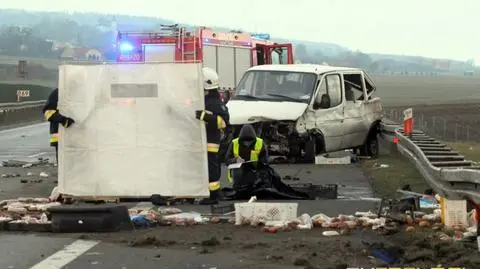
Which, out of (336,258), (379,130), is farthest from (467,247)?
(379,130)

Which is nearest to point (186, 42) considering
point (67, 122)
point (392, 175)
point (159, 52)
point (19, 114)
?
point (159, 52)

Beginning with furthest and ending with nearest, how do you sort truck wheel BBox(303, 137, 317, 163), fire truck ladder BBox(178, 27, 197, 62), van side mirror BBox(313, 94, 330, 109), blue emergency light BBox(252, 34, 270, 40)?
blue emergency light BBox(252, 34, 270, 40) < fire truck ladder BBox(178, 27, 197, 62) < van side mirror BBox(313, 94, 330, 109) < truck wheel BBox(303, 137, 317, 163)

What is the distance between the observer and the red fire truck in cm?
2300

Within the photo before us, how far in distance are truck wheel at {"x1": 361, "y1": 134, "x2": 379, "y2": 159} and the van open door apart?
20.2 feet

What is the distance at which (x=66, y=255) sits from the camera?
7707mm

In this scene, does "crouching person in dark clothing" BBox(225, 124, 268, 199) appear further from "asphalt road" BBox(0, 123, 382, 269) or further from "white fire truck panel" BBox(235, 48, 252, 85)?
"white fire truck panel" BBox(235, 48, 252, 85)

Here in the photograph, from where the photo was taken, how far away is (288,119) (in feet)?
57.4

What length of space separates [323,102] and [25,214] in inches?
373

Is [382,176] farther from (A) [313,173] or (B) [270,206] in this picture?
(B) [270,206]

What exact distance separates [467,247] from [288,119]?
10.3 metres

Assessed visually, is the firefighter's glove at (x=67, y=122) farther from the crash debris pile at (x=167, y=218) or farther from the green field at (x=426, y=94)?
the green field at (x=426, y=94)

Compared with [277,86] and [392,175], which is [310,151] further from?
[392,175]

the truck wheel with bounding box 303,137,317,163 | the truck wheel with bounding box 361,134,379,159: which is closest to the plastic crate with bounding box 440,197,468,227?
the truck wheel with bounding box 303,137,317,163

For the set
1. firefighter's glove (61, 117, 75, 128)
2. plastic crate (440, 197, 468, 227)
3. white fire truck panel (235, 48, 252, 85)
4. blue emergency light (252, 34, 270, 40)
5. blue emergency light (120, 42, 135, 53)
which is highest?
blue emergency light (252, 34, 270, 40)
